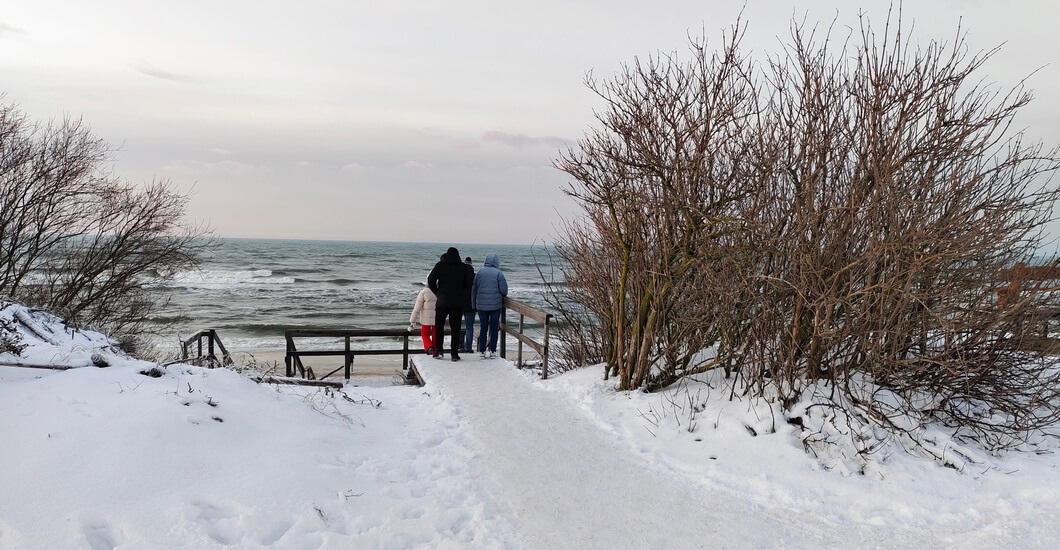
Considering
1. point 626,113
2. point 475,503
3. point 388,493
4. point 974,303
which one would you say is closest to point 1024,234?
point 974,303

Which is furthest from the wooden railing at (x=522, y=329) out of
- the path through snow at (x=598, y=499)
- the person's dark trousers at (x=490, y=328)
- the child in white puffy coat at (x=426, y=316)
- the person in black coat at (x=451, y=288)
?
the path through snow at (x=598, y=499)

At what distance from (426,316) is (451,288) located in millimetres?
1268

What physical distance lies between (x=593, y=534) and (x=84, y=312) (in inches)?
568

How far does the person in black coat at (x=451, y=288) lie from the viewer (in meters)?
9.21

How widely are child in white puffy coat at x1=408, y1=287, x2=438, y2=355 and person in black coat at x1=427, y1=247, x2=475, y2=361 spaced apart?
2.04 feet

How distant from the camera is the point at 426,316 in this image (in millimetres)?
10234

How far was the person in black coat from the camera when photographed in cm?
921

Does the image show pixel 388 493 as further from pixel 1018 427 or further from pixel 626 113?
pixel 1018 427

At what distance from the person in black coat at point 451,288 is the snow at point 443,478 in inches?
132

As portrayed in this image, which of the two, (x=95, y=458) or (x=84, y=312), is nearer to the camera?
(x=95, y=458)

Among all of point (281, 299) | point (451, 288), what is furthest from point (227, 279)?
point (451, 288)

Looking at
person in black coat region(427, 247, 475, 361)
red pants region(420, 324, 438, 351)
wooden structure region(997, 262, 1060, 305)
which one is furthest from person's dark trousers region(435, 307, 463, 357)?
wooden structure region(997, 262, 1060, 305)

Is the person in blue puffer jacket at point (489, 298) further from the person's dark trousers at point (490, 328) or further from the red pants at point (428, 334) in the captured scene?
the red pants at point (428, 334)

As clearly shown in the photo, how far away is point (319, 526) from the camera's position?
139 inches
